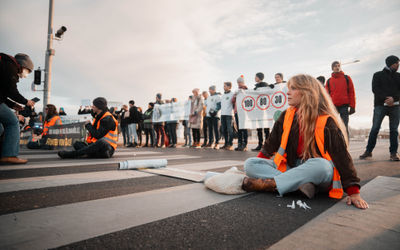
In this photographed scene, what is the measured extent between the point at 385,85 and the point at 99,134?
6.29 meters

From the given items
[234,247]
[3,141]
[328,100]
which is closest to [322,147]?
[328,100]

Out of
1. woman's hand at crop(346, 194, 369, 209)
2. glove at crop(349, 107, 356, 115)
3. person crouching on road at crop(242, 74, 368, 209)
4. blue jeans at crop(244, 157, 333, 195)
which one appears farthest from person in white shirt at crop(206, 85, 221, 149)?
woman's hand at crop(346, 194, 369, 209)

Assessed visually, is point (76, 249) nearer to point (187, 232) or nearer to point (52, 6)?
point (187, 232)

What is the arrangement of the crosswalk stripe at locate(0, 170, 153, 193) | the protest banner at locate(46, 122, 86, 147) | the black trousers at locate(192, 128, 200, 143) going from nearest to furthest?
1. the crosswalk stripe at locate(0, 170, 153, 193)
2. the protest banner at locate(46, 122, 86, 147)
3. the black trousers at locate(192, 128, 200, 143)

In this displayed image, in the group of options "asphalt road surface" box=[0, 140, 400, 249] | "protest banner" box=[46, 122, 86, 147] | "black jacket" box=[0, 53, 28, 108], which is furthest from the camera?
"protest banner" box=[46, 122, 86, 147]

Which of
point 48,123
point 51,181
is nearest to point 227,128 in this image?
point 51,181

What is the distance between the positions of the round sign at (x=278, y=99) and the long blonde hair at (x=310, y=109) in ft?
18.1

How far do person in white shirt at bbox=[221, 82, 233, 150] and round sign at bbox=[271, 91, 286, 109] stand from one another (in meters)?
1.53

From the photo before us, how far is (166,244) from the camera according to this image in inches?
44.7

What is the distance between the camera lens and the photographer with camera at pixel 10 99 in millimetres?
3742

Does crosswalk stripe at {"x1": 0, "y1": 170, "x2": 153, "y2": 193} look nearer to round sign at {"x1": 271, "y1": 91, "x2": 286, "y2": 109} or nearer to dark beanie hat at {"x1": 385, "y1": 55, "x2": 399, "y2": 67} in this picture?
dark beanie hat at {"x1": 385, "y1": 55, "x2": 399, "y2": 67}

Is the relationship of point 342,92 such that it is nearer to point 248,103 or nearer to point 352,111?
point 352,111

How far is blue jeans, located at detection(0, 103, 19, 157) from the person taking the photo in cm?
388

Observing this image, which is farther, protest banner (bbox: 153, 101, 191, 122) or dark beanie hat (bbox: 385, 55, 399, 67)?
protest banner (bbox: 153, 101, 191, 122)
